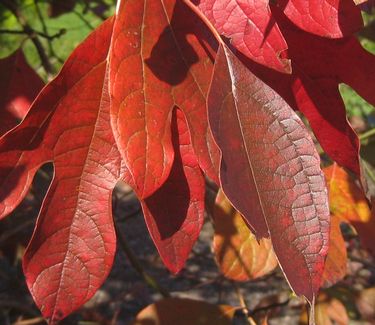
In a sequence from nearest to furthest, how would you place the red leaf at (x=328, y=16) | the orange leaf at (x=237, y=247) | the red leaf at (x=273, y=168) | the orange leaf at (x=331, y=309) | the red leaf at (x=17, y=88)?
1. the red leaf at (x=273, y=168)
2. the red leaf at (x=328, y=16)
3. the red leaf at (x=17, y=88)
4. the orange leaf at (x=237, y=247)
5. the orange leaf at (x=331, y=309)

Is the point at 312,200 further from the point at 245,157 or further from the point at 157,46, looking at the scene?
the point at 157,46

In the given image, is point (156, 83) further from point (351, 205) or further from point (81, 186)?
point (351, 205)

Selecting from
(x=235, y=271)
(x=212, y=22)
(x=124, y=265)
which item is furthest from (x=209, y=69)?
(x=124, y=265)

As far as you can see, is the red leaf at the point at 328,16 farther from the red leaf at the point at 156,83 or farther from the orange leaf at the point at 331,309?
the orange leaf at the point at 331,309

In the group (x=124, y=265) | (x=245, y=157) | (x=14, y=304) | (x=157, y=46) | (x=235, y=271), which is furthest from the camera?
(x=124, y=265)

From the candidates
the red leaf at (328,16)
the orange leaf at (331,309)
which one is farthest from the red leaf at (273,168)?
the orange leaf at (331,309)

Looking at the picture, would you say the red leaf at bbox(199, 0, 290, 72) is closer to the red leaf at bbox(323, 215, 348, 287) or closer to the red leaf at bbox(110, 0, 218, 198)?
the red leaf at bbox(110, 0, 218, 198)
